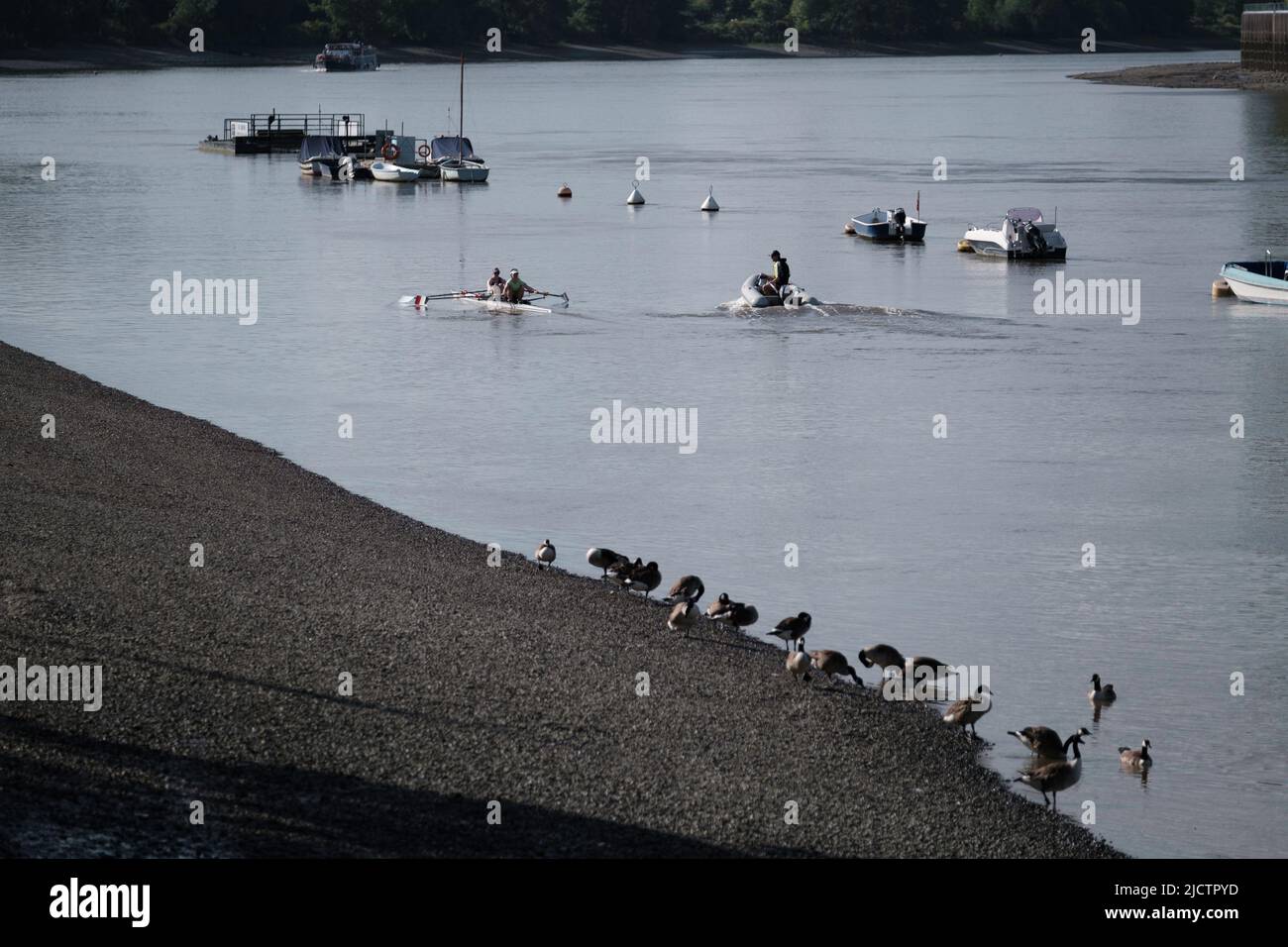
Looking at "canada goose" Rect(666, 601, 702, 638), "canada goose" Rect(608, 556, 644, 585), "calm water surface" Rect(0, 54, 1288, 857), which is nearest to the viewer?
"canada goose" Rect(666, 601, 702, 638)

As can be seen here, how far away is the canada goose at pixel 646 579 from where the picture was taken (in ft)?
64.0

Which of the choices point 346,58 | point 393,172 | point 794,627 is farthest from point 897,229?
point 346,58

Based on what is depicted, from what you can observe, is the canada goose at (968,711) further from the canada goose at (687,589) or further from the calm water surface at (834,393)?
the canada goose at (687,589)

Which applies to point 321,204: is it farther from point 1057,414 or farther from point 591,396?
point 1057,414

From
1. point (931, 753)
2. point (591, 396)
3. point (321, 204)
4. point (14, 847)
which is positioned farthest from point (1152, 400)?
point (321, 204)

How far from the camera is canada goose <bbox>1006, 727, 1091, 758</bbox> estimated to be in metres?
Result: 14.8

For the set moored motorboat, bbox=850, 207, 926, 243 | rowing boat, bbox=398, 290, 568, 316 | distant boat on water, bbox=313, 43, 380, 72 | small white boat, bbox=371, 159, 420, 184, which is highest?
distant boat on water, bbox=313, 43, 380, 72

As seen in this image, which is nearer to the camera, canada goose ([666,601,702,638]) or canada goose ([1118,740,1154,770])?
canada goose ([1118,740,1154,770])

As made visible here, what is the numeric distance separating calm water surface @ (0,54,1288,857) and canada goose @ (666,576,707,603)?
34.5 inches

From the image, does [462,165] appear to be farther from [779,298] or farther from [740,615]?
[740,615]

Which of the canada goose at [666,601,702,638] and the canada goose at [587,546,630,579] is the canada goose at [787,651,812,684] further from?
the canada goose at [587,546,630,579]

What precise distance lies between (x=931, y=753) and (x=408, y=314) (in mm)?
30643

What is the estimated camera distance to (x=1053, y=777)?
568 inches

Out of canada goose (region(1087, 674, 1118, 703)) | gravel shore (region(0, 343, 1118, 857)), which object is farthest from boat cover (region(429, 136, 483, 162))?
canada goose (region(1087, 674, 1118, 703))
